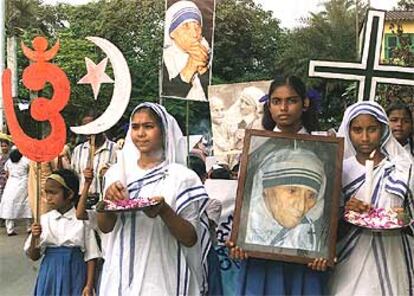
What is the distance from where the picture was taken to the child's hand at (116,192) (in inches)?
111

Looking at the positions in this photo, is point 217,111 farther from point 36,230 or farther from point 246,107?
point 36,230

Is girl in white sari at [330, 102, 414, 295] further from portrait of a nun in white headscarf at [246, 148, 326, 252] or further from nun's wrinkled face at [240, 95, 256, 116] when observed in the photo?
nun's wrinkled face at [240, 95, 256, 116]

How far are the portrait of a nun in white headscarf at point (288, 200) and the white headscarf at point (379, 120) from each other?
20 cm

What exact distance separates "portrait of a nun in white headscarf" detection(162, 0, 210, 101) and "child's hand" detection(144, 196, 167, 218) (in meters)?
2.63

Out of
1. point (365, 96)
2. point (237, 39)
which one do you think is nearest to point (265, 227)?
point (365, 96)

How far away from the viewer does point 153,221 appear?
9.50 ft

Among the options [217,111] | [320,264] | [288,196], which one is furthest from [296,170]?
[217,111]

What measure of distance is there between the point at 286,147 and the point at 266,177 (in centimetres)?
15

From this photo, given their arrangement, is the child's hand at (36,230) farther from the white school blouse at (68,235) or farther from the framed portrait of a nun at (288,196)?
the framed portrait of a nun at (288,196)

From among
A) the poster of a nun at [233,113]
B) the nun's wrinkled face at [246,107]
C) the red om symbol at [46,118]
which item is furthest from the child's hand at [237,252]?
the nun's wrinkled face at [246,107]

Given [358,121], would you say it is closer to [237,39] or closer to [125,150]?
[125,150]

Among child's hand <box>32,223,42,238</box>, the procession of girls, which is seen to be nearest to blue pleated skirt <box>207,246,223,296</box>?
the procession of girls

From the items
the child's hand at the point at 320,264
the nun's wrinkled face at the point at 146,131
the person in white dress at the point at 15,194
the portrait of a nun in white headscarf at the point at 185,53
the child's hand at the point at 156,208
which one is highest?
the portrait of a nun in white headscarf at the point at 185,53

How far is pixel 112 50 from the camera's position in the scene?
3648mm
